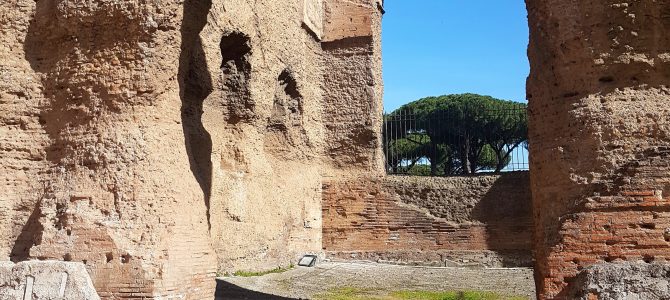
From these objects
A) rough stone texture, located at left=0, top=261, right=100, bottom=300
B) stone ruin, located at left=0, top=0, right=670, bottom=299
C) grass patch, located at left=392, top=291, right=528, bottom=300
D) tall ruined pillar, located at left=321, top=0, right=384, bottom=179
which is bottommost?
grass patch, located at left=392, top=291, right=528, bottom=300

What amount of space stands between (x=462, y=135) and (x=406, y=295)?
55.2 feet

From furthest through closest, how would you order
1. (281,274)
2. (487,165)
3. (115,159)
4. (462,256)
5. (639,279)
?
(487,165), (462,256), (281,274), (115,159), (639,279)

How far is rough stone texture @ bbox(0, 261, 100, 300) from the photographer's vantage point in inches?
187

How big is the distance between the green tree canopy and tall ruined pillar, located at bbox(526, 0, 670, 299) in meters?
17.6

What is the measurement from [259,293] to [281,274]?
2.19 meters

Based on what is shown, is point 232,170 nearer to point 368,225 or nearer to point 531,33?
point 368,225

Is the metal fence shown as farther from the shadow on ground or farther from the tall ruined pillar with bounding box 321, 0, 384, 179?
the shadow on ground

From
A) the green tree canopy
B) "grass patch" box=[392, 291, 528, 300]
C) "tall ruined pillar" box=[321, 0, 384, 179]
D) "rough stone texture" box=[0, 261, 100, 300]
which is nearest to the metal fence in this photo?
the green tree canopy

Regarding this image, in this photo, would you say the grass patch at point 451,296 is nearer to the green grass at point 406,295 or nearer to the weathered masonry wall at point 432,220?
the green grass at point 406,295

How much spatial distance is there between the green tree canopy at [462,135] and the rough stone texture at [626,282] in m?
18.5

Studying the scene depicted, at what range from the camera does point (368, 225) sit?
1316 centimetres

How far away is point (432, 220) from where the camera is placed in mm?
13195

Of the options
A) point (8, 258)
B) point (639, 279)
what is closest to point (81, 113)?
point (8, 258)

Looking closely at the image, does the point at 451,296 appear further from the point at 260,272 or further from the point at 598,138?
the point at 598,138
